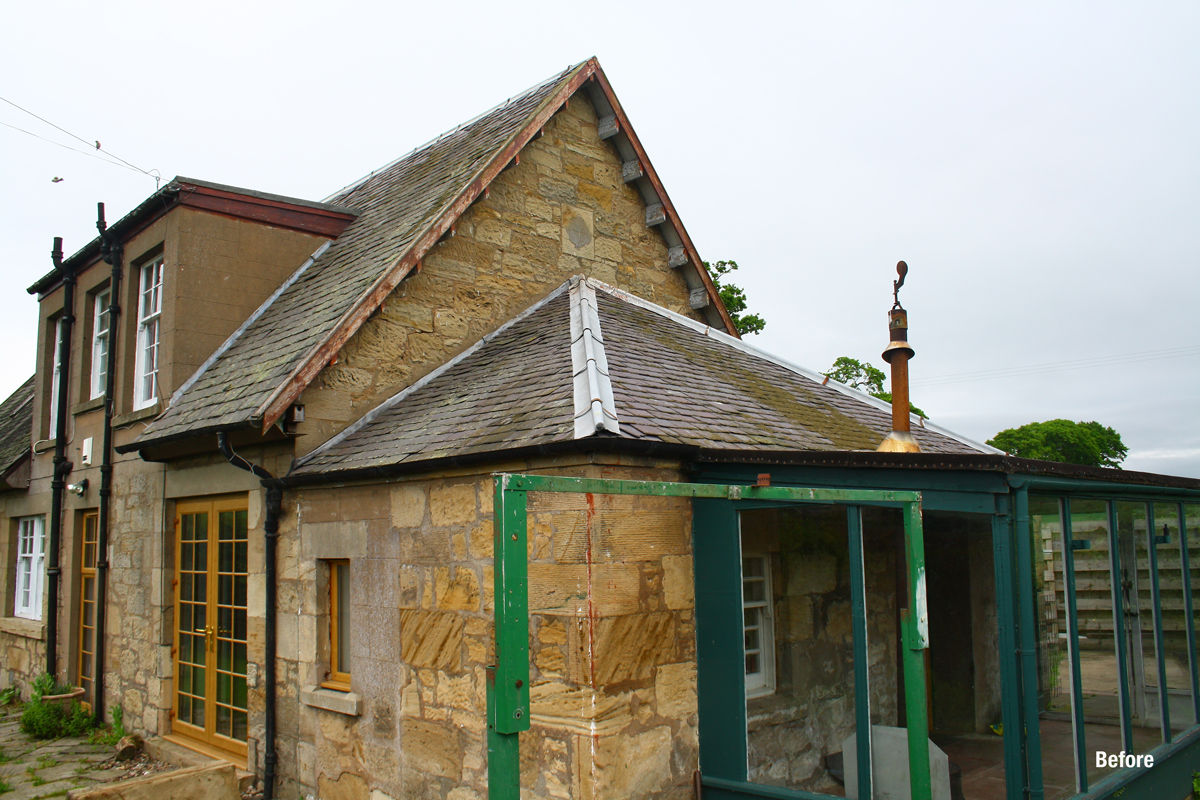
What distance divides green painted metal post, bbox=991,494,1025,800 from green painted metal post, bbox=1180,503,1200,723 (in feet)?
10.8

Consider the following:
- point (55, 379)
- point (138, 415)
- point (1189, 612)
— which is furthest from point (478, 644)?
point (55, 379)

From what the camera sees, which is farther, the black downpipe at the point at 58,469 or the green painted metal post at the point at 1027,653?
the black downpipe at the point at 58,469

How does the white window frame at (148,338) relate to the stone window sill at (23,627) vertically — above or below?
above

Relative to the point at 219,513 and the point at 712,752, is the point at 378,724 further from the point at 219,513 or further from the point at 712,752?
the point at 219,513

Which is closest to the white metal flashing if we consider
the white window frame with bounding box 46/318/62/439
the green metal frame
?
the green metal frame

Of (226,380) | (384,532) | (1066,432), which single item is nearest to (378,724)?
(384,532)

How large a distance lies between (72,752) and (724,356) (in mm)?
8072

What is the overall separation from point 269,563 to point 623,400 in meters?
3.79

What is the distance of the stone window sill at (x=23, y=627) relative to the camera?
12352 mm

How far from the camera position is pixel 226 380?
8.79 metres

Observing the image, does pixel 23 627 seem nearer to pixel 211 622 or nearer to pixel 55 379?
pixel 55 379

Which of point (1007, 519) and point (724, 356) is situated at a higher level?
point (724, 356)

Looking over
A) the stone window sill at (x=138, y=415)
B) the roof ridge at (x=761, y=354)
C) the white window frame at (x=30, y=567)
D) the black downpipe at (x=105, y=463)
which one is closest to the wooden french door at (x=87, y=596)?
the black downpipe at (x=105, y=463)

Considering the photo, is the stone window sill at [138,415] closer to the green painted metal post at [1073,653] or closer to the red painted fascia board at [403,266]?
the red painted fascia board at [403,266]
